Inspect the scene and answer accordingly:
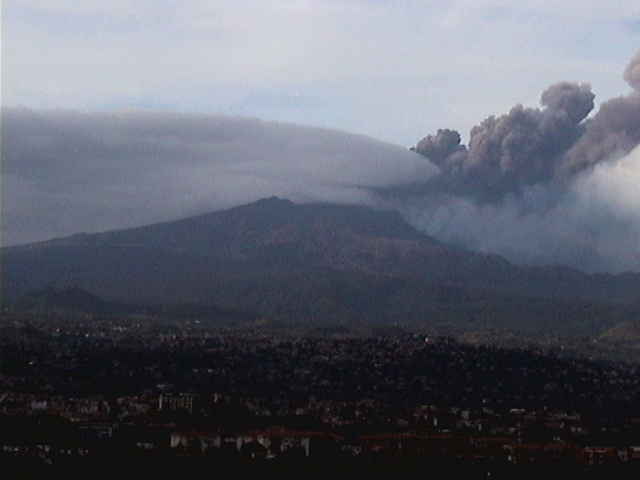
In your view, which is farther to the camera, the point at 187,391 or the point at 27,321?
the point at 27,321

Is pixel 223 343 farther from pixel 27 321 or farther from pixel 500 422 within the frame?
pixel 500 422

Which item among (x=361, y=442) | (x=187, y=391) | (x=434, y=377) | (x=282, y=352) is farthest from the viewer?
(x=282, y=352)

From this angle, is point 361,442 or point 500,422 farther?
point 500,422

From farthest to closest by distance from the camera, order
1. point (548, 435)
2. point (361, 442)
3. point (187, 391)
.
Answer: point (187, 391), point (548, 435), point (361, 442)

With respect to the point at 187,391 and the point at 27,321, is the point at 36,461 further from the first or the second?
the point at 27,321

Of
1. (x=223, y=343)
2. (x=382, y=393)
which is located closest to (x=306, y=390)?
(x=382, y=393)

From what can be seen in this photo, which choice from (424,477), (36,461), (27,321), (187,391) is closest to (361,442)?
(424,477)
